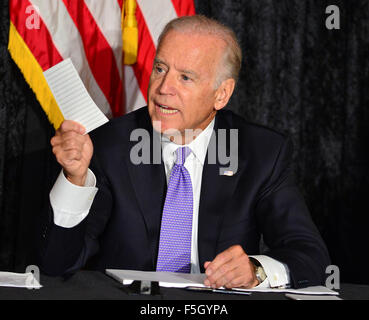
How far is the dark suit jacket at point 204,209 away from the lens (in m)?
1.91

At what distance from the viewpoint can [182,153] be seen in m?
2.00

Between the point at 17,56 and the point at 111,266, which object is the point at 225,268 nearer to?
the point at 111,266

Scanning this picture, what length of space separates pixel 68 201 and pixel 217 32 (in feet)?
2.76

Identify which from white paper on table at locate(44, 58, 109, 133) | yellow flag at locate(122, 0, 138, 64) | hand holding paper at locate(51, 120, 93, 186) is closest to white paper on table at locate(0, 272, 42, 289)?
hand holding paper at locate(51, 120, 93, 186)

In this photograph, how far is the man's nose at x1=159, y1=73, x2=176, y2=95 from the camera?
1.96 m

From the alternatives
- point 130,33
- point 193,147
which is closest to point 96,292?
point 193,147

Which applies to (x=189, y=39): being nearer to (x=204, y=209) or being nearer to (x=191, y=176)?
(x=191, y=176)

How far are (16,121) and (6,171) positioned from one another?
10.5 inches

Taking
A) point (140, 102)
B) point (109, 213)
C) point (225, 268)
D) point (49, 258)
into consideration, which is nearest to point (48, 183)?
point (140, 102)

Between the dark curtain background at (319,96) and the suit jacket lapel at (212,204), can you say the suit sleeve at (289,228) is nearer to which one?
the suit jacket lapel at (212,204)

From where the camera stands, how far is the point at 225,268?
1.44 meters

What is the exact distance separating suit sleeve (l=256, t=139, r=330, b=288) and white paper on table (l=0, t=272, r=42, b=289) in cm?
67

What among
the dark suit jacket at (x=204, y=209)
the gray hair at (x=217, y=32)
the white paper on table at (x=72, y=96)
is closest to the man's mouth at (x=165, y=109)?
the dark suit jacket at (x=204, y=209)

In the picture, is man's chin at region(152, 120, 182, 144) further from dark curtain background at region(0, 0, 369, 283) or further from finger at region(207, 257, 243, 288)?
dark curtain background at region(0, 0, 369, 283)
